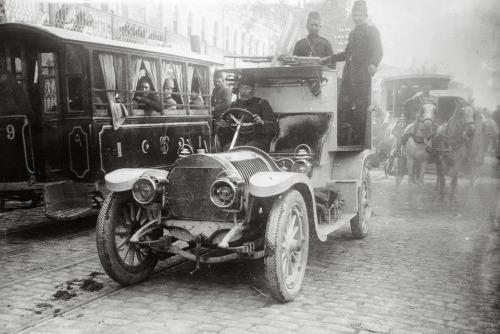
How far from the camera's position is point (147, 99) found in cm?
905

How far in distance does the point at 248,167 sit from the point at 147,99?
14.5ft

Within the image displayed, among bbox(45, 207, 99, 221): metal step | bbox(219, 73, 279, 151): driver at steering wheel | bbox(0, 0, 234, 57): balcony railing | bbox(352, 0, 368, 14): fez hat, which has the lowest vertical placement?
bbox(45, 207, 99, 221): metal step

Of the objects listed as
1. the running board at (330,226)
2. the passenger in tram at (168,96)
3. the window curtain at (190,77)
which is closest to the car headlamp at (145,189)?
the running board at (330,226)

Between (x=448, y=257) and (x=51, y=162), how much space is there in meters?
5.60

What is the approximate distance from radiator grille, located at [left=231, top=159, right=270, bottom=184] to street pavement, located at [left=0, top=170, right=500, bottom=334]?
1087 millimetres

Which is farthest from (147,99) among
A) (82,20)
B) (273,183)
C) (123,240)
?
(82,20)

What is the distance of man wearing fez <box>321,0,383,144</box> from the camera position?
7457mm

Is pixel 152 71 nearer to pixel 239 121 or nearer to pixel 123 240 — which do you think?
pixel 239 121

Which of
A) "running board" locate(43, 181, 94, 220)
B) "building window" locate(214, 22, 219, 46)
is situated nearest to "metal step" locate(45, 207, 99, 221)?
"running board" locate(43, 181, 94, 220)

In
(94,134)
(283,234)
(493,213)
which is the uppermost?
(94,134)

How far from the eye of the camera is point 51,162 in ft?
25.3

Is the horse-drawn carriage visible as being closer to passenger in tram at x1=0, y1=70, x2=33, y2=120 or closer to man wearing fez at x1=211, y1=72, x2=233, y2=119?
man wearing fez at x1=211, y1=72, x2=233, y2=119

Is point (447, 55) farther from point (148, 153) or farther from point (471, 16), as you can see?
point (148, 153)

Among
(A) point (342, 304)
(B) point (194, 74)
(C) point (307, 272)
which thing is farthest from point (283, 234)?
(B) point (194, 74)
